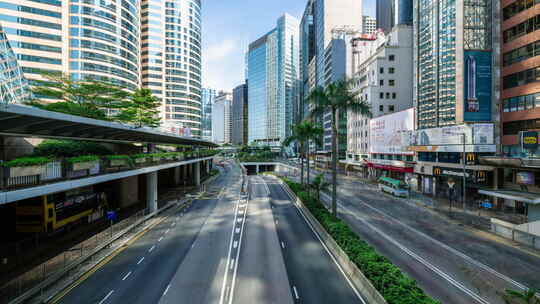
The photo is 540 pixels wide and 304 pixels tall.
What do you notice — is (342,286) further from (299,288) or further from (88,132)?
(88,132)

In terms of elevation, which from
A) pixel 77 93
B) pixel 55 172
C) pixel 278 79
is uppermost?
pixel 278 79

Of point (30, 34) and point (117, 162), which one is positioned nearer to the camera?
point (117, 162)

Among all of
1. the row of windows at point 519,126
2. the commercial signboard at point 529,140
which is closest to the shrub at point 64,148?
the commercial signboard at point 529,140

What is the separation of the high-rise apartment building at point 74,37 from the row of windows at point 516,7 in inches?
2940

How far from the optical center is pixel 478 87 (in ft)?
113

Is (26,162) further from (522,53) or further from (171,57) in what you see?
(171,57)

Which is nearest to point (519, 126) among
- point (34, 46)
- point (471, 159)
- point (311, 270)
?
point (471, 159)

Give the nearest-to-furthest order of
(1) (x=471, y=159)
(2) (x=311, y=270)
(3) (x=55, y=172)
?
(3) (x=55, y=172)
(2) (x=311, y=270)
(1) (x=471, y=159)

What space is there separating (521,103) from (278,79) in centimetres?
15902

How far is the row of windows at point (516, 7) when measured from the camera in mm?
30000

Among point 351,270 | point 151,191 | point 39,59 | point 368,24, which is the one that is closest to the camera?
point 351,270

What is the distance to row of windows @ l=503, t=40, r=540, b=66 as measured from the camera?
95.3ft

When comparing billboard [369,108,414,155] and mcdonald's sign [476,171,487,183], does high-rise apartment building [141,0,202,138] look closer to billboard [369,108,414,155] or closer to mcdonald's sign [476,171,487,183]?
billboard [369,108,414,155]

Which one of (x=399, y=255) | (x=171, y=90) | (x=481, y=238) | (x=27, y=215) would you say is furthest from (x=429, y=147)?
(x=171, y=90)
